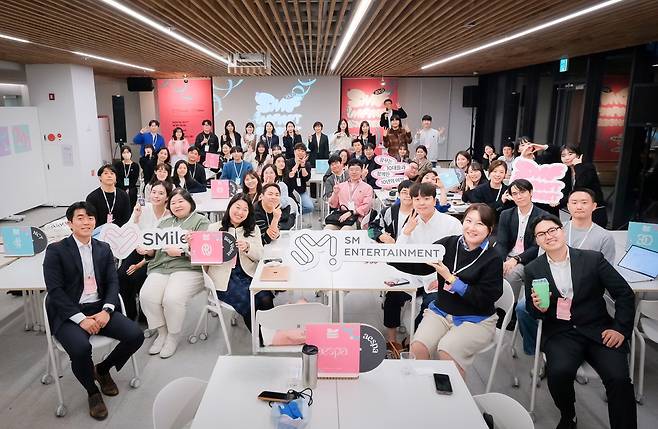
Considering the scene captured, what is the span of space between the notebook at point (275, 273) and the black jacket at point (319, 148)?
635 cm

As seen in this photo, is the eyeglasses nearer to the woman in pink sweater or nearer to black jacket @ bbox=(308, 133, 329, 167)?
the woman in pink sweater

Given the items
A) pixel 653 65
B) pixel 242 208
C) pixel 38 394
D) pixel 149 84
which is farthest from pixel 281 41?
pixel 149 84

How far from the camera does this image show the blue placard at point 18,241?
169 inches

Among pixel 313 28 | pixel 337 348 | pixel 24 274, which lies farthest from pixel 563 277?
pixel 313 28

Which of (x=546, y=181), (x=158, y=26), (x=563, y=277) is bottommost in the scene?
(x=563, y=277)

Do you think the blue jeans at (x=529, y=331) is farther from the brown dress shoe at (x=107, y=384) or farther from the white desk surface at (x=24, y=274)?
the white desk surface at (x=24, y=274)

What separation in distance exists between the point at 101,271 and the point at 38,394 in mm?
1046

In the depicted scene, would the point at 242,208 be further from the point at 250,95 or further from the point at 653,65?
the point at 250,95

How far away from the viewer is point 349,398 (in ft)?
7.57

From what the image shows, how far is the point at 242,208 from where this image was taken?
4.30 meters

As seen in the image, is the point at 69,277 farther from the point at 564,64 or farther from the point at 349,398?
the point at 564,64

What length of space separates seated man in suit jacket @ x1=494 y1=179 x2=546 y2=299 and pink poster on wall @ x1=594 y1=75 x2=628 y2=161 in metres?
5.90

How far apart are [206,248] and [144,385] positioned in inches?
46.1

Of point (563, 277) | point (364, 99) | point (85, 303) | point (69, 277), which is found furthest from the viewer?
point (364, 99)
